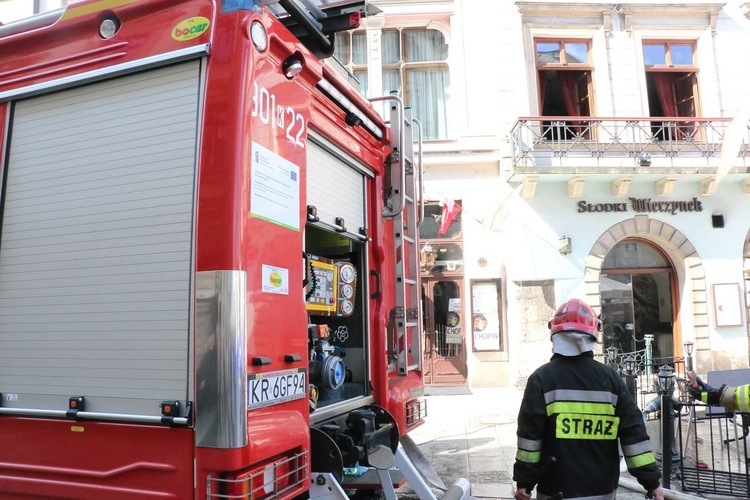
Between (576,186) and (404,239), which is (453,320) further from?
(404,239)

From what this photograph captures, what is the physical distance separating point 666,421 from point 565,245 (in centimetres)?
677

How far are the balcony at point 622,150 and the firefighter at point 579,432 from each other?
892 cm

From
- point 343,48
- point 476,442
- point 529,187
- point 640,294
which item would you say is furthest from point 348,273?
point 640,294

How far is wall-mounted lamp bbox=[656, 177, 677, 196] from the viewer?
38.5ft

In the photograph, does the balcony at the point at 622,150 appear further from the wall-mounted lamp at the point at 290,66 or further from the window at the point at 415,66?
the wall-mounted lamp at the point at 290,66

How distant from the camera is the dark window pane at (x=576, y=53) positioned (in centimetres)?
1273

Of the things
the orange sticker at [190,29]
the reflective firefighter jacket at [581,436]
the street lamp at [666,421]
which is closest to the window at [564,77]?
the street lamp at [666,421]

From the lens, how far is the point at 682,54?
12906 millimetres

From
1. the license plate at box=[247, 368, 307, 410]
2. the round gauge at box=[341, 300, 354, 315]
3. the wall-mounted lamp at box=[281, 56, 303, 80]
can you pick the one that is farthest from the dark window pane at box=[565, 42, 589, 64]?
the license plate at box=[247, 368, 307, 410]

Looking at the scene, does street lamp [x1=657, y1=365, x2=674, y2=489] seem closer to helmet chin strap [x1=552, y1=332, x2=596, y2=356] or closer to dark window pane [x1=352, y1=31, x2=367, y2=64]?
helmet chin strap [x1=552, y1=332, x2=596, y2=356]

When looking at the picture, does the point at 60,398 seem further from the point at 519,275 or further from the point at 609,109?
the point at 609,109

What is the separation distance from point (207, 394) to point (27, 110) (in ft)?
6.16

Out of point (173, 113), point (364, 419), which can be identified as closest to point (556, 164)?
point (364, 419)

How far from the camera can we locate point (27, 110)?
2.97 m
